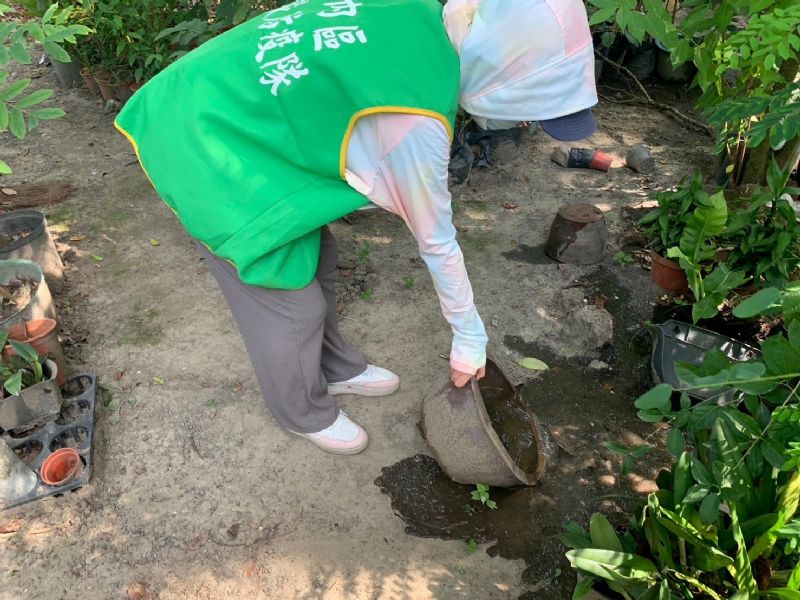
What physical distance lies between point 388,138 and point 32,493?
1.97m

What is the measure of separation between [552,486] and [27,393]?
226cm

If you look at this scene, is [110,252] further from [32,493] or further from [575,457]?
[575,457]

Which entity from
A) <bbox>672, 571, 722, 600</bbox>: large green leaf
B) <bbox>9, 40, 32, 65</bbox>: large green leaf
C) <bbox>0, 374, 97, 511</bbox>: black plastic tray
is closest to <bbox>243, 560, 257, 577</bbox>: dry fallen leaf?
<bbox>0, 374, 97, 511</bbox>: black plastic tray

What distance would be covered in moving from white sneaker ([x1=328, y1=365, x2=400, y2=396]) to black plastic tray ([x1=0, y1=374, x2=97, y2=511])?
1.06 metres

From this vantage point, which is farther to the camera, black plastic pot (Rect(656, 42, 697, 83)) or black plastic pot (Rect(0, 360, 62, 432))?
black plastic pot (Rect(656, 42, 697, 83))

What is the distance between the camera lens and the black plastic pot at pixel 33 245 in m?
3.17

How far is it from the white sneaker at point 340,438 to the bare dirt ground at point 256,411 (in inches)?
2.3

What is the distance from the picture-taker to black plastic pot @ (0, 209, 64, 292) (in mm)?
3172

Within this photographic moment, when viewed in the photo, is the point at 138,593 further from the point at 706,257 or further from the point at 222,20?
the point at 222,20

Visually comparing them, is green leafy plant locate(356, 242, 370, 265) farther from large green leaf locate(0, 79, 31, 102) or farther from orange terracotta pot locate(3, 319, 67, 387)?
large green leaf locate(0, 79, 31, 102)

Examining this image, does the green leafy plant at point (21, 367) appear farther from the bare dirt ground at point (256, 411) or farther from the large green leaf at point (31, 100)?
the large green leaf at point (31, 100)

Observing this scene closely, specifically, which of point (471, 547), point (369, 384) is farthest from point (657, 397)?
point (369, 384)

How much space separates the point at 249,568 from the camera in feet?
7.07

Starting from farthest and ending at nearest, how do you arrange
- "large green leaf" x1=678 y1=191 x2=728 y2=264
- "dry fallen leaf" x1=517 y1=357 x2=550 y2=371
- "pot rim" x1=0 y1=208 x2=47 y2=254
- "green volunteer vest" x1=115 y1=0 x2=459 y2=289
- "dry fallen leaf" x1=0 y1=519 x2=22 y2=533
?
"pot rim" x1=0 y1=208 x2=47 y2=254
"dry fallen leaf" x1=517 y1=357 x2=550 y2=371
"large green leaf" x1=678 y1=191 x2=728 y2=264
"dry fallen leaf" x1=0 y1=519 x2=22 y2=533
"green volunteer vest" x1=115 y1=0 x2=459 y2=289
